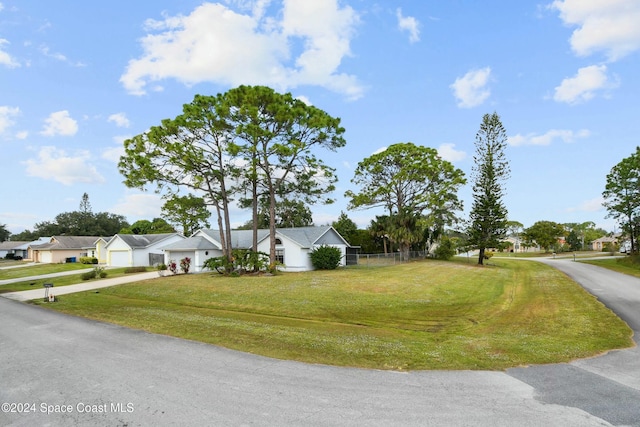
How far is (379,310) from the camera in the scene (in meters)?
15.6

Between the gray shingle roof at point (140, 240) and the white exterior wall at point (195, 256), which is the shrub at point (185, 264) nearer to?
the white exterior wall at point (195, 256)

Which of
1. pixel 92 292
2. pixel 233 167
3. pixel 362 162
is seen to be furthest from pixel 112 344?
pixel 362 162

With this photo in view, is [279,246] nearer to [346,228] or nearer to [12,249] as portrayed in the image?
[346,228]

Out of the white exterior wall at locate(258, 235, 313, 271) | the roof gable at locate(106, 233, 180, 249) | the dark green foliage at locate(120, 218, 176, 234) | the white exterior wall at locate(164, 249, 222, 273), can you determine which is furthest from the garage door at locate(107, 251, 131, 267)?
the dark green foliage at locate(120, 218, 176, 234)

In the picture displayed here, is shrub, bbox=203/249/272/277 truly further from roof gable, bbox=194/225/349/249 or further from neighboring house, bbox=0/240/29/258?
neighboring house, bbox=0/240/29/258

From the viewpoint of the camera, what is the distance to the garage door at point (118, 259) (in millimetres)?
43125

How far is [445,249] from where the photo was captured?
4419cm

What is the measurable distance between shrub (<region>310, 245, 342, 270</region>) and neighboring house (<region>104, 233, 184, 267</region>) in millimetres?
20230

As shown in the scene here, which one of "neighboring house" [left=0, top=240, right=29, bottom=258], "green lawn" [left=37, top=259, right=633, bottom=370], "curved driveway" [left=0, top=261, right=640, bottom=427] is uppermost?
"neighboring house" [left=0, top=240, right=29, bottom=258]

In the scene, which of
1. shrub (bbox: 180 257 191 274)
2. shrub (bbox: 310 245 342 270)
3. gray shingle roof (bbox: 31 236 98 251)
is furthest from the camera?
gray shingle roof (bbox: 31 236 98 251)

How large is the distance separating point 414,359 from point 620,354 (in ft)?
16.4

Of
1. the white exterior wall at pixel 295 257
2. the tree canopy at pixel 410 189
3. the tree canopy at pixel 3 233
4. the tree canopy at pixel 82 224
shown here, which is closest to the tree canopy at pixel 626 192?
the tree canopy at pixel 410 189

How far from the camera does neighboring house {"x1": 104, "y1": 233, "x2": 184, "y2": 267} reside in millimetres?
42906

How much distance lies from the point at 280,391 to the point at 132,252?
4240cm
